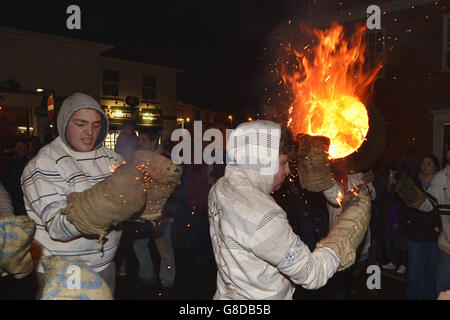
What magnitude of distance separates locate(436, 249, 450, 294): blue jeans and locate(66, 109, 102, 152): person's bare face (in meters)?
4.23

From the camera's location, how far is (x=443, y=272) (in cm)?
415

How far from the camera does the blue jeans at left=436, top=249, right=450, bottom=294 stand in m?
4.11

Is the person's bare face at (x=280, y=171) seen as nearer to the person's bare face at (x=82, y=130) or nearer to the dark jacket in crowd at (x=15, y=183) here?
the person's bare face at (x=82, y=130)

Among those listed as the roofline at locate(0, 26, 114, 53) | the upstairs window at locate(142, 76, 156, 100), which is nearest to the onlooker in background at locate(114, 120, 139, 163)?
the roofline at locate(0, 26, 114, 53)

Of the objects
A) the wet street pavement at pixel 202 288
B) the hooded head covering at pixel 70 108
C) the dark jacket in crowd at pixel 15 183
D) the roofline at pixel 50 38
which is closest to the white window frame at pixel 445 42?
the wet street pavement at pixel 202 288

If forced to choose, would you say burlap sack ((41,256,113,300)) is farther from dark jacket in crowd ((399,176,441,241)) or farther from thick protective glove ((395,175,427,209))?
dark jacket in crowd ((399,176,441,241))

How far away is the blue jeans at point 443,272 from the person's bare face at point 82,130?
13.9 ft

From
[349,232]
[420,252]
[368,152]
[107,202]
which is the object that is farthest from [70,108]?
[420,252]

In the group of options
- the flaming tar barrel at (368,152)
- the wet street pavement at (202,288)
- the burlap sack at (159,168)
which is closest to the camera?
the burlap sack at (159,168)

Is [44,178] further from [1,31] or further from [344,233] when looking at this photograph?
[1,31]

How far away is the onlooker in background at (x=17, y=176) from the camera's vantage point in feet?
19.2

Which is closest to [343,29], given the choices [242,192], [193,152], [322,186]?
[193,152]

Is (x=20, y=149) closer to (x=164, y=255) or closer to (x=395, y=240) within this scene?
(x=164, y=255)

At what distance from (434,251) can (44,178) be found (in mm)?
4776
